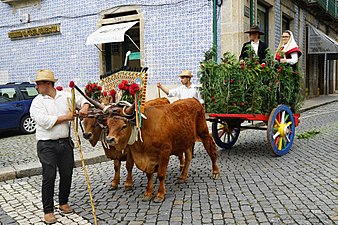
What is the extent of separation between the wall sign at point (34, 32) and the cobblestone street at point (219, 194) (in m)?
9.24

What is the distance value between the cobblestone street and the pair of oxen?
12.3 inches

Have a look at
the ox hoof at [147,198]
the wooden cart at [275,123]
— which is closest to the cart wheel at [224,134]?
the wooden cart at [275,123]

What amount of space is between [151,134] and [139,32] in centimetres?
1003

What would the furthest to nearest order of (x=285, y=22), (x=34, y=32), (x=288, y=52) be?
1. (x=285, y=22)
2. (x=34, y=32)
3. (x=288, y=52)

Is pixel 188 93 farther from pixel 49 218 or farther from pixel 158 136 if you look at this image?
pixel 49 218

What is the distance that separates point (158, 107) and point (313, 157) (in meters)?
3.33

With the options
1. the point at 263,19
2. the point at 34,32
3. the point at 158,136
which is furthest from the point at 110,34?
the point at 158,136

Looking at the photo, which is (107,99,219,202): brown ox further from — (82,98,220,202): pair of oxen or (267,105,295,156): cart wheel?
(267,105,295,156): cart wheel

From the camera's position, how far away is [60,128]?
4.26 m

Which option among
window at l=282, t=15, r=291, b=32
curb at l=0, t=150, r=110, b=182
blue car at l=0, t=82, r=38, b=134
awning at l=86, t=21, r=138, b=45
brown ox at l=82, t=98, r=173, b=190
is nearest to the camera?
brown ox at l=82, t=98, r=173, b=190

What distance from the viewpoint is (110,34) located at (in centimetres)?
1302

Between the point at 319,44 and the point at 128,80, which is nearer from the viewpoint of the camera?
the point at 128,80

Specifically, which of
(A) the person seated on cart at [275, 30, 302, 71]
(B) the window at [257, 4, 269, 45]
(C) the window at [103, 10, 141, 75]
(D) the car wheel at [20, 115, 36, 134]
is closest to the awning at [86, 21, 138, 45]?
(C) the window at [103, 10, 141, 75]

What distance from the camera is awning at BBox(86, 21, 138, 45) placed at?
41.7ft
